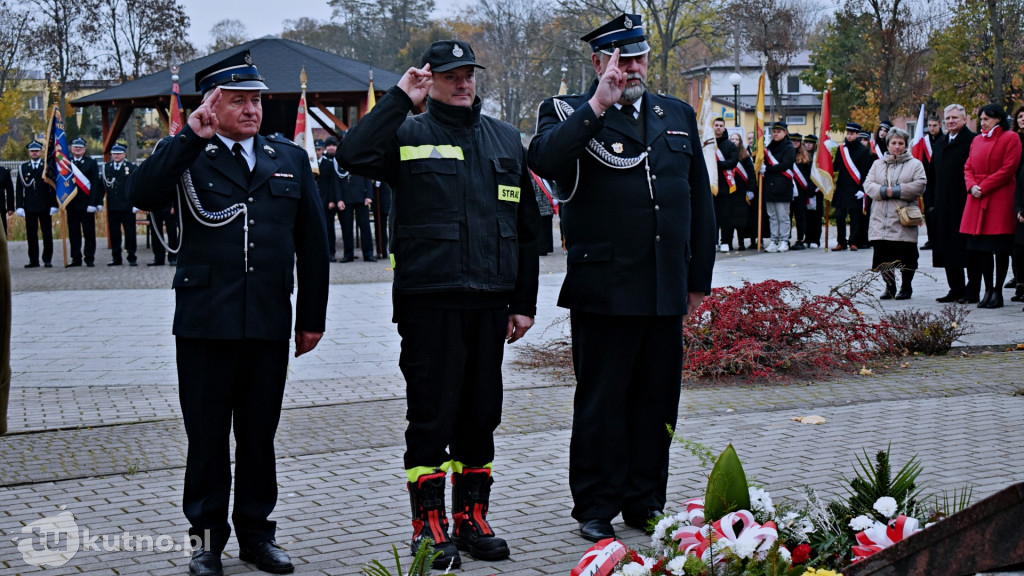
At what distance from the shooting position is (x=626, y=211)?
4961 millimetres

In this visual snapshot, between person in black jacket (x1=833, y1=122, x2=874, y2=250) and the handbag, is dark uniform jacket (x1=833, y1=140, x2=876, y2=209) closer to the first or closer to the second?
person in black jacket (x1=833, y1=122, x2=874, y2=250)

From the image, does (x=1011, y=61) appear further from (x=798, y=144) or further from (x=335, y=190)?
(x=335, y=190)

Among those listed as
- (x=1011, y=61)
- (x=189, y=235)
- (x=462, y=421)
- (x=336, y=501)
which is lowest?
(x=336, y=501)

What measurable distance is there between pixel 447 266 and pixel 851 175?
15965 mm

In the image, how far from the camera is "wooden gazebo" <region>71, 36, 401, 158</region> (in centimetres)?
2475

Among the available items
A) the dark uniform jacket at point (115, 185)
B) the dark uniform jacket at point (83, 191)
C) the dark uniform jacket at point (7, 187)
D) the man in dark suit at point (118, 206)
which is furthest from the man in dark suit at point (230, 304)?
the dark uniform jacket at point (115, 185)

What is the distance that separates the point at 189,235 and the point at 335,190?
1637 centimetres

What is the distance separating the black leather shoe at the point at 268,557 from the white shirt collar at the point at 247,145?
61.1 inches

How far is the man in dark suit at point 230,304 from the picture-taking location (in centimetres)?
450

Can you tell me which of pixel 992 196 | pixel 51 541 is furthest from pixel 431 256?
pixel 992 196

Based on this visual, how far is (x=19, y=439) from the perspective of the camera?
22.9 feet

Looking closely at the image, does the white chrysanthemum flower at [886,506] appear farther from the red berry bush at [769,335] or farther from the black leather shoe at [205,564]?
the red berry bush at [769,335]

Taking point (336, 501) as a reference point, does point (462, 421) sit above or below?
above

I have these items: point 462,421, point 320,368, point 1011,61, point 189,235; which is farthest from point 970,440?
point 1011,61
